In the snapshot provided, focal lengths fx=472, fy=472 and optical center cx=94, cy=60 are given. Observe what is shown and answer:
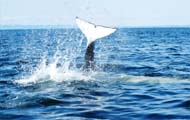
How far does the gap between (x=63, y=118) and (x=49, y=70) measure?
8581mm

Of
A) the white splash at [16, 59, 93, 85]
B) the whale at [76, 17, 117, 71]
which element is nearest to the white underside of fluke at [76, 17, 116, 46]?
the whale at [76, 17, 117, 71]

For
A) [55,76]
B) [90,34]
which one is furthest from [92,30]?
[55,76]

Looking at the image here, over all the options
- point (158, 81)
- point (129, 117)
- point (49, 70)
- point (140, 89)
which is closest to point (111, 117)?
point (129, 117)

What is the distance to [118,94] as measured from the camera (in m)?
15.1

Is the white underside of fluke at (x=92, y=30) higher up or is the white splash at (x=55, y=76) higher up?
the white underside of fluke at (x=92, y=30)

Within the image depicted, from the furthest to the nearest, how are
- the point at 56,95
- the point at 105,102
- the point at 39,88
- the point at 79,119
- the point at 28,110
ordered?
the point at 39,88 → the point at 56,95 → the point at 105,102 → the point at 28,110 → the point at 79,119

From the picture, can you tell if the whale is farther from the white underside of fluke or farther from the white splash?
the white splash

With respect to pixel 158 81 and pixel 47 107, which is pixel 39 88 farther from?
pixel 158 81

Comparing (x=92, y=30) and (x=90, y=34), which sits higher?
(x=92, y=30)

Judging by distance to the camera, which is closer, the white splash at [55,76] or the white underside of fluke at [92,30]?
the white underside of fluke at [92,30]

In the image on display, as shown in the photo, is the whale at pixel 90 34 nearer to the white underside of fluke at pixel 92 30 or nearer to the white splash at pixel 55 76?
the white underside of fluke at pixel 92 30

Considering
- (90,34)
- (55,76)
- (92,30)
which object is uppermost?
(92,30)

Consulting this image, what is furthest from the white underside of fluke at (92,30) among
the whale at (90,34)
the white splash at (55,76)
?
the white splash at (55,76)

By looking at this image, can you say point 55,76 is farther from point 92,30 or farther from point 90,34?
point 92,30
